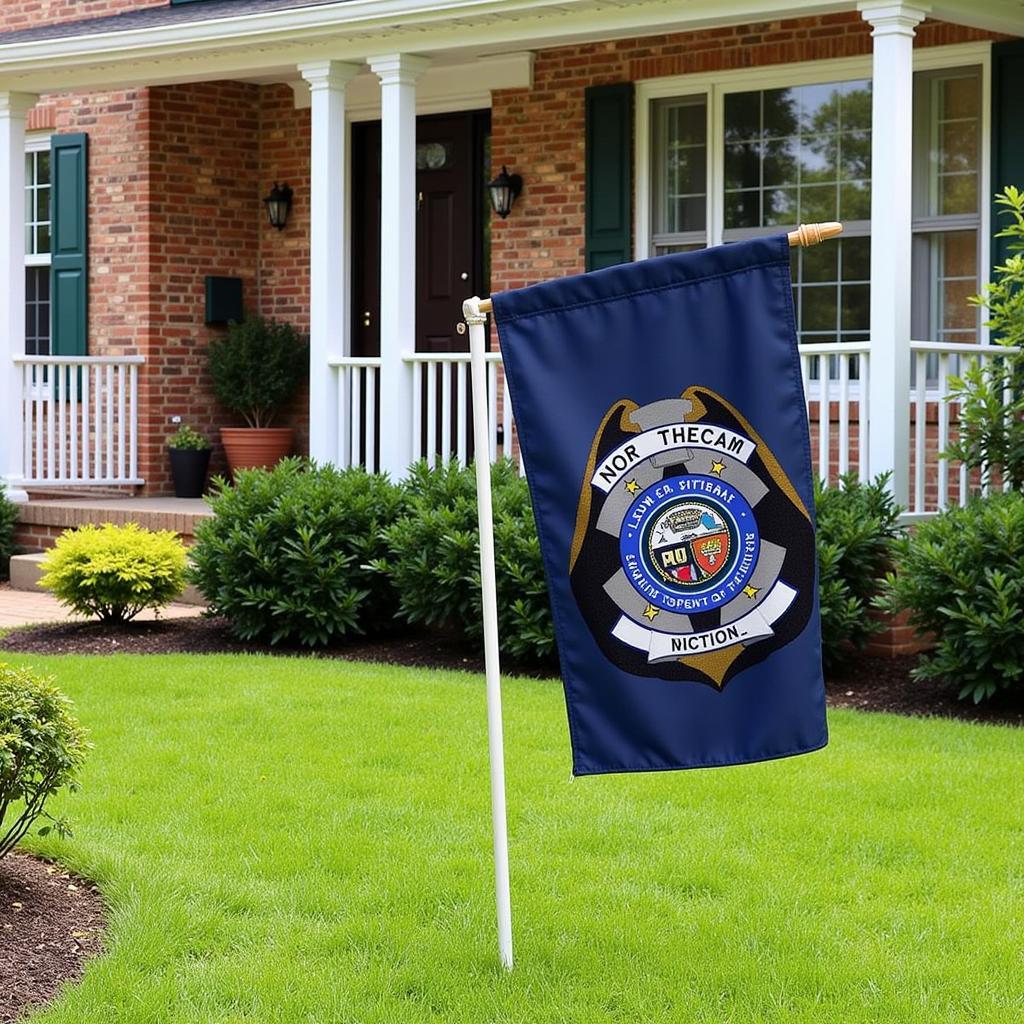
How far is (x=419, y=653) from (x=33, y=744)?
14.7 feet

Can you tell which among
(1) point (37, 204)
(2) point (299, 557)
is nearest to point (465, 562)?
(2) point (299, 557)

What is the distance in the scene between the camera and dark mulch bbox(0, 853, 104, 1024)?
382cm

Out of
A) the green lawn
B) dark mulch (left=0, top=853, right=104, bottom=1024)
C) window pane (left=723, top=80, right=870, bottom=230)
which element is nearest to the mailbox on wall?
window pane (left=723, top=80, right=870, bottom=230)

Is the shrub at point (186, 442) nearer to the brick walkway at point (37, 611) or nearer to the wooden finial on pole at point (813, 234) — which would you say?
the brick walkway at point (37, 611)

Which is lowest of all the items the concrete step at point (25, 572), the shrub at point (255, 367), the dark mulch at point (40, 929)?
the dark mulch at point (40, 929)

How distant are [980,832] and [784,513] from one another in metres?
1.78

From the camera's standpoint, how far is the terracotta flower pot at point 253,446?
1242 centimetres

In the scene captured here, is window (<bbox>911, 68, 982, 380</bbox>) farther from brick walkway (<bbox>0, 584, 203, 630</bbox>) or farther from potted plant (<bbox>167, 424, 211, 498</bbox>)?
potted plant (<bbox>167, 424, 211, 498</bbox>)

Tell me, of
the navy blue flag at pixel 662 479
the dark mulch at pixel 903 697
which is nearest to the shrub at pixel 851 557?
the dark mulch at pixel 903 697

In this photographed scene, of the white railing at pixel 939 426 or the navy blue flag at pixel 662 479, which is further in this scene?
the white railing at pixel 939 426

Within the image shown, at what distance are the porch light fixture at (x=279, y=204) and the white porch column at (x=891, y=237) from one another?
5821mm

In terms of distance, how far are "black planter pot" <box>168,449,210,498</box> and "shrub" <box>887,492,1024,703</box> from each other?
21.1 ft

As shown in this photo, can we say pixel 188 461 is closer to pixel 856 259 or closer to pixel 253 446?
pixel 253 446

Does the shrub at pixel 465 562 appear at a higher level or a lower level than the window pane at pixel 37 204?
lower
